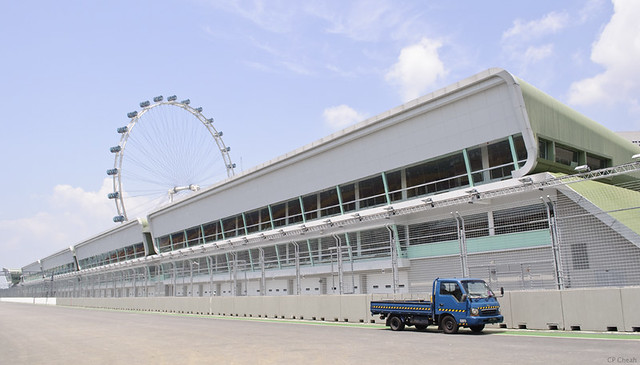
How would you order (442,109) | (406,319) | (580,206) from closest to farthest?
(406,319)
(580,206)
(442,109)

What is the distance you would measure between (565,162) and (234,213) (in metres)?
30.5

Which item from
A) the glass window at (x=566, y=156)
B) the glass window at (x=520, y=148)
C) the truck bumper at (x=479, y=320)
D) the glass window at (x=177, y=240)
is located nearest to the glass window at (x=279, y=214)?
the glass window at (x=177, y=240)

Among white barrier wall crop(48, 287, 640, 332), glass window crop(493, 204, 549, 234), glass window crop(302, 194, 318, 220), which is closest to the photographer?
white barrier wall crop(48, 287, 640, 332)

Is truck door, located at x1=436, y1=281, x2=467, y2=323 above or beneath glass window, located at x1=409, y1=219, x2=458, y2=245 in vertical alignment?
beneath

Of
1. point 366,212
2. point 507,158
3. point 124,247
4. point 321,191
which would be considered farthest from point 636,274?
point 124,247

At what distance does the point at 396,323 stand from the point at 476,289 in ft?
10.5

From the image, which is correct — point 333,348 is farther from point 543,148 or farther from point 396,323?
point 543,148

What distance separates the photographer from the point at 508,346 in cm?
1299

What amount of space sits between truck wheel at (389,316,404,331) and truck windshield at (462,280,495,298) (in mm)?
2777

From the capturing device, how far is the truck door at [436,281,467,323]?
16.9 meters

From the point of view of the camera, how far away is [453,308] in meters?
17.1

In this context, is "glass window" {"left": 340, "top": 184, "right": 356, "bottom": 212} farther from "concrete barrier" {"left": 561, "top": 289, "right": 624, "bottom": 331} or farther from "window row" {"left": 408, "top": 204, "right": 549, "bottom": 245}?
"concrete barrier" {"left": 561, "top": 289, "right": 624, "bottom": 331}

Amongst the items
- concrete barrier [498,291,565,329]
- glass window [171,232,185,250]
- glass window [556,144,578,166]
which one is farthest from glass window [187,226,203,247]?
concrete barrier [498,291,565,329]

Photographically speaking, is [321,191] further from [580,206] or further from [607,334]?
[607,334]
